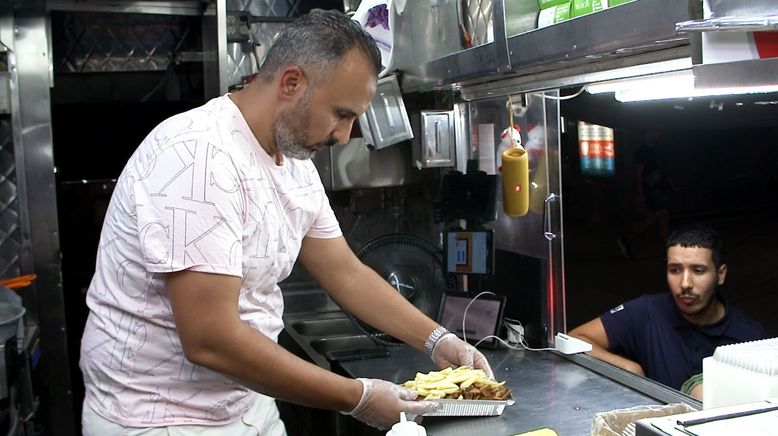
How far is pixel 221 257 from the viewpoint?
65.2 inches

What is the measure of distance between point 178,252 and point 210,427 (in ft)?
1.70

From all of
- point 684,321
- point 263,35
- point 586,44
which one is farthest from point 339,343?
point 586,44

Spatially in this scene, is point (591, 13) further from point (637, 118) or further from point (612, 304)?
point (637, 118)

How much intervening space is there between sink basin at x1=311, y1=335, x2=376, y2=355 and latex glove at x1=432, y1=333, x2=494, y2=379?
1.07m

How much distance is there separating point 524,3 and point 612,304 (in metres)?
6.87

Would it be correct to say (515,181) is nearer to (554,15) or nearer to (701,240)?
(701,240)

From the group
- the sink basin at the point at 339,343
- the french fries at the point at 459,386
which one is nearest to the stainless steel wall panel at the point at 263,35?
the sink basin at the point at 339,343

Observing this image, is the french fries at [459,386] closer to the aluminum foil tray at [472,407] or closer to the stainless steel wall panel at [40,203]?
the aluminum foil tray at [472,407]

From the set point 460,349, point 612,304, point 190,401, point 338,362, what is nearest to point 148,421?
point 190,401

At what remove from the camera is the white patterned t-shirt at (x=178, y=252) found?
1650mm

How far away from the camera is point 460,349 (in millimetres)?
2359

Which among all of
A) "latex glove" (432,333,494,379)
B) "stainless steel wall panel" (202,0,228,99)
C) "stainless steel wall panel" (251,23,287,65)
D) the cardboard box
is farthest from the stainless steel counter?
"stainless steel wall panel" (251,23,287,65)

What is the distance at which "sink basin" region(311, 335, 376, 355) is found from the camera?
3.43m

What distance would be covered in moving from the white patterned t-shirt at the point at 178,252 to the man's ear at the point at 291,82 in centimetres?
13
